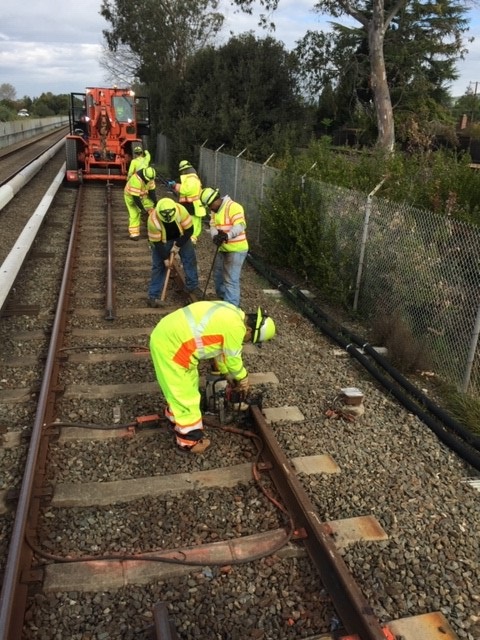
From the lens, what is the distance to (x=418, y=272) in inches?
265

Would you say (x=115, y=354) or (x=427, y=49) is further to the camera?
(x=427, y=49)

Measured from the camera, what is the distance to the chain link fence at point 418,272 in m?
5.97

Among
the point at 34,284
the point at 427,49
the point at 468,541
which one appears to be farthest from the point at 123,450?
the point at 427,49

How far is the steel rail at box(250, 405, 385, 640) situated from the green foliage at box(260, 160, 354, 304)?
13.9ft

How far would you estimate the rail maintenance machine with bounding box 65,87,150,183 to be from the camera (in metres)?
18.4

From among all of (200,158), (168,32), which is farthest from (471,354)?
(168,32)

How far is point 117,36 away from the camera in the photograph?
38125 millimetres

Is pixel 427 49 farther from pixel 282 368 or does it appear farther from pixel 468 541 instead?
pixel 468 541

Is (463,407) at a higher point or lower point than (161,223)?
lower

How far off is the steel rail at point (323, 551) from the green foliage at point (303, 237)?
13.9ft

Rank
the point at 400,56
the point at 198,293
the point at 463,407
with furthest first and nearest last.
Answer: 1. the point at 400,56
2. the point at 198,293
3. the point at 463,407

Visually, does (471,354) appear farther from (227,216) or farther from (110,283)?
(110,283)

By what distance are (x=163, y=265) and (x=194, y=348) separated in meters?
3.69

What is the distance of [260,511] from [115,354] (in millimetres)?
2966
